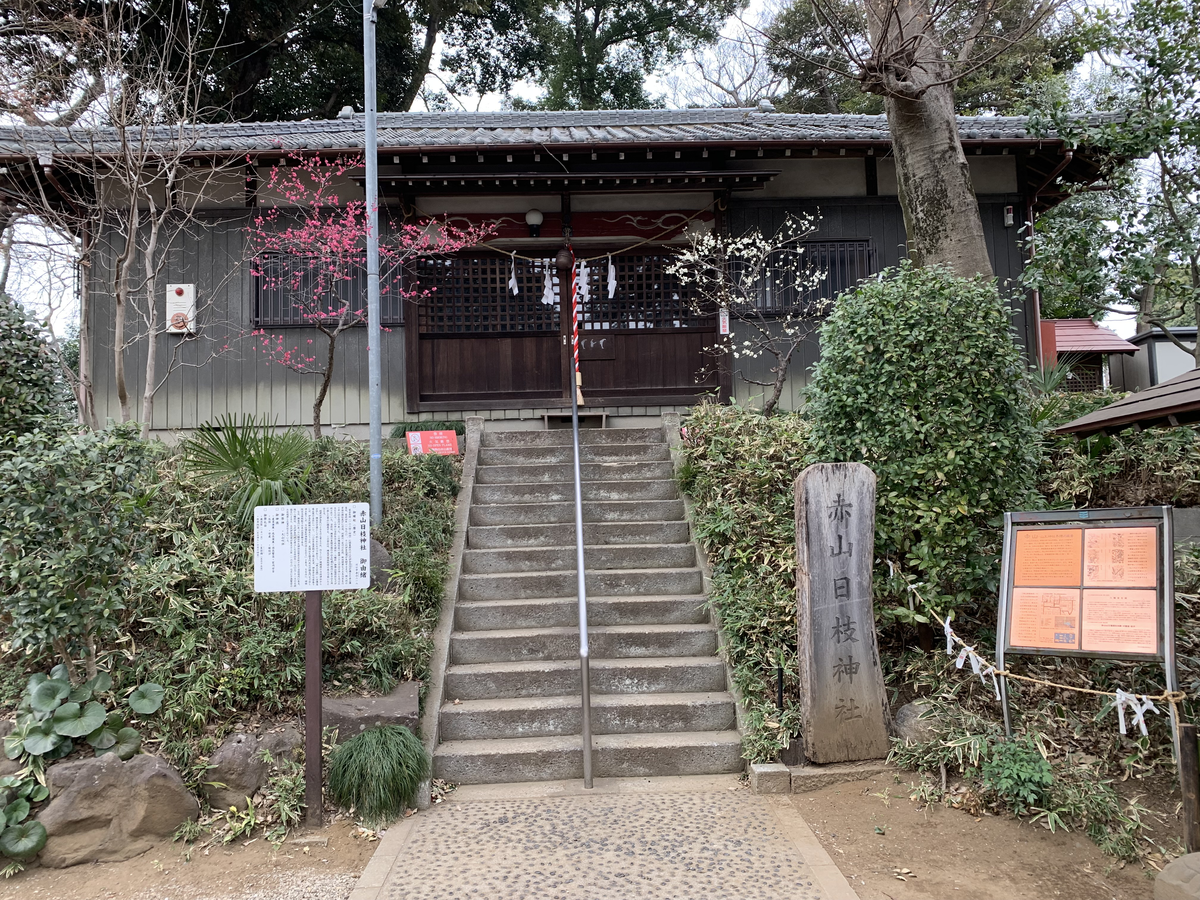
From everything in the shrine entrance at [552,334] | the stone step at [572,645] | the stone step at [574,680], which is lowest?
the stone step at [574,680]

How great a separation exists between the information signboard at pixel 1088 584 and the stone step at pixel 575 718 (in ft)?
6.06

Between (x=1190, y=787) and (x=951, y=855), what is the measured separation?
3.66 ft

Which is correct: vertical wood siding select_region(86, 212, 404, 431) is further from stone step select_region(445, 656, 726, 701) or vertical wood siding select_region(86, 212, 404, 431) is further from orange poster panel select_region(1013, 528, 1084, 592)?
orange poster panel select_region(1013, 528, 1084, 592)

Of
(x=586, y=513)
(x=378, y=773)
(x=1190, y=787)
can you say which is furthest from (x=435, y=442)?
(x=1190, y=787)

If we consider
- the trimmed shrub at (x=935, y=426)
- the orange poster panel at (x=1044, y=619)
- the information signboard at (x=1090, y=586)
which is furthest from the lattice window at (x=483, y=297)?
the orange poster panel at (x=1044, y=619)

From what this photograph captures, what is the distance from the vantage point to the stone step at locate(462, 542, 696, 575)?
657 centimetres

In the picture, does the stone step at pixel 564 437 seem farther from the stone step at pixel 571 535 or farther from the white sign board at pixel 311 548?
the white sign board at pixel 311 548

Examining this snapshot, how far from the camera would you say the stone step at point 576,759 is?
4824 millimetres

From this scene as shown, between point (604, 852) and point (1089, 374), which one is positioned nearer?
point (604, 852)

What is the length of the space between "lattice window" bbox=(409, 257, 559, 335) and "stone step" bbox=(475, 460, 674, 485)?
2563 millimetres

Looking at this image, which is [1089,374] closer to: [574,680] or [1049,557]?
[1049,557]

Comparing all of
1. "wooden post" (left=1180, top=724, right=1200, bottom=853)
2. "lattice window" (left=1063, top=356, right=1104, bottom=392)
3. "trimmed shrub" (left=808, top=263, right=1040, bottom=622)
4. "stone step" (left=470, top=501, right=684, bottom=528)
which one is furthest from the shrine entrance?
"lattice window" (left=1063, top=356, right=1104, bottom=392)

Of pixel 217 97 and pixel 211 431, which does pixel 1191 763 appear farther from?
pixel 217 97

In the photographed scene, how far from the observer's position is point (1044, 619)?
4.32 meters
